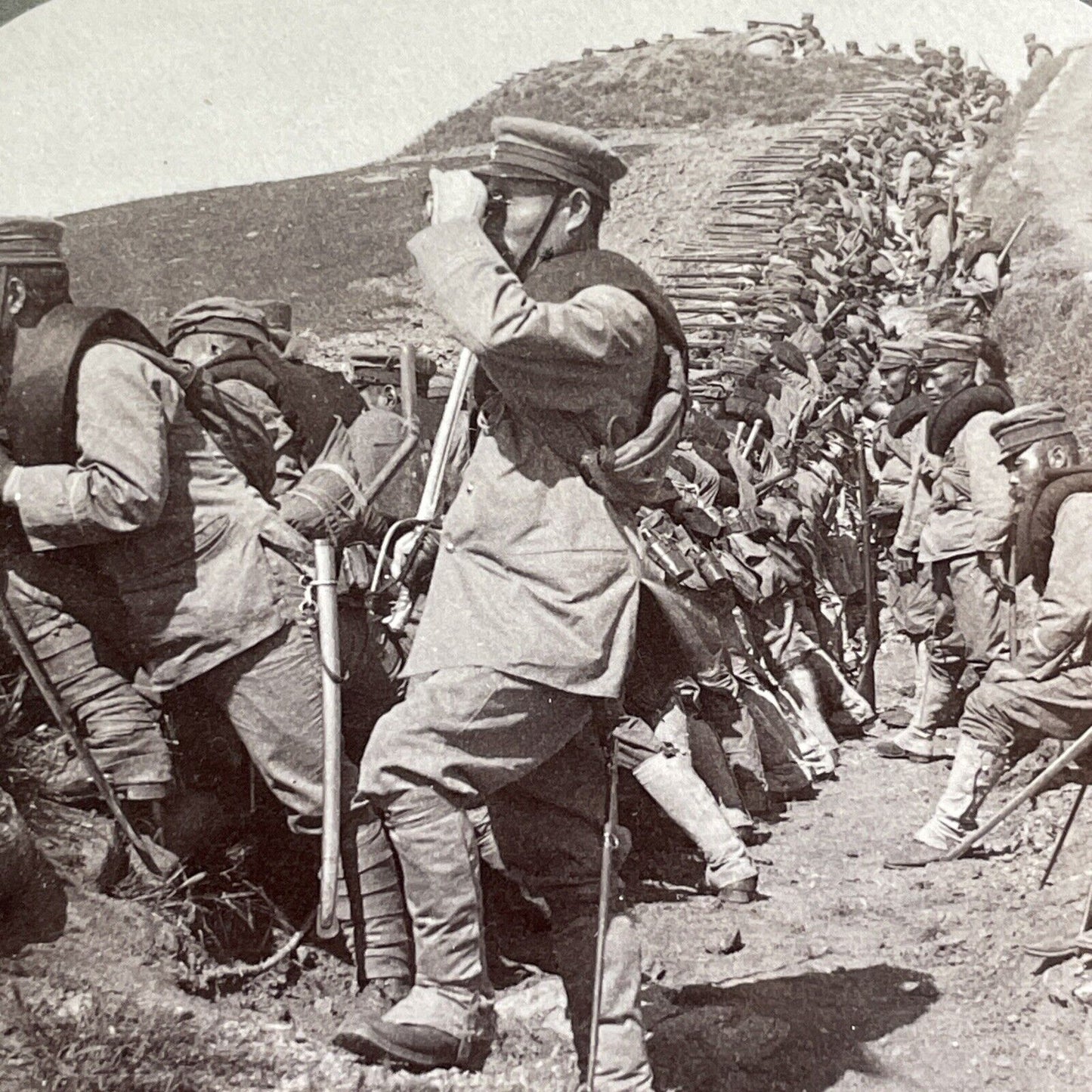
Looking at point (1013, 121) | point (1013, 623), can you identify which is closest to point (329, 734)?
point (1013, 623)

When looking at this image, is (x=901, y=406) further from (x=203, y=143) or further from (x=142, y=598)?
(x=142, y=598)

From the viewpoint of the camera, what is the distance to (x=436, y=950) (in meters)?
2.99

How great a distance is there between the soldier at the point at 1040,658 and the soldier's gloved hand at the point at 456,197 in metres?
3.07

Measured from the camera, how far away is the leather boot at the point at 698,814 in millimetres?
4902

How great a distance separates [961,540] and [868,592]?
1.36 m

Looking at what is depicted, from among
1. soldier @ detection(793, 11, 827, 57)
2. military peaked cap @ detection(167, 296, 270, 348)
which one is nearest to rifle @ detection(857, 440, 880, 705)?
military peaked cap @ detection(167, 296, 270, 348)

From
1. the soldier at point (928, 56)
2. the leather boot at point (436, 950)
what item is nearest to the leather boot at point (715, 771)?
the leather boot at point (436, 950)

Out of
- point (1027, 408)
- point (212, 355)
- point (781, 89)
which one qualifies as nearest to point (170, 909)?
Answer: point (212, 355)

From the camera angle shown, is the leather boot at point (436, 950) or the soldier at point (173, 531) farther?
the soldier at point (173, 531)

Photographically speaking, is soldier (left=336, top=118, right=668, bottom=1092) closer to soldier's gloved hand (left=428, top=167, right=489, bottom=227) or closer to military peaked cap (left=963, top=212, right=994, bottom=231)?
soldier's gloved hand (left=428, top=167, right=489, bottom=227)

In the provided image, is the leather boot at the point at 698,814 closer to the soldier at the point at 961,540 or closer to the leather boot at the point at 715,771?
the leather boot at the point at 715,771

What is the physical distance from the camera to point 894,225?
20.0 metres

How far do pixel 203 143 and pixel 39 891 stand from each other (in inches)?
93.5

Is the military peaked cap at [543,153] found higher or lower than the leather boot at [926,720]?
higher
